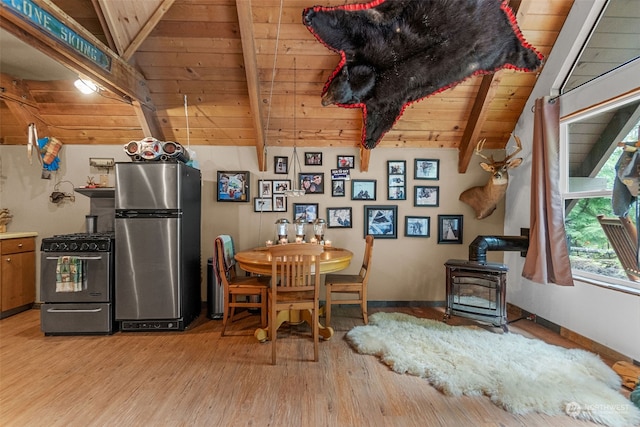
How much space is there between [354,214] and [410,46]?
2.09m

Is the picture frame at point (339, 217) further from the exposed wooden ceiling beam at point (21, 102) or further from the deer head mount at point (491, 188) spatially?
the exposed wooden ceiling beam at point (21, 102)

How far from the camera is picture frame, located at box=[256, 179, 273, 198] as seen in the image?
13.1ft

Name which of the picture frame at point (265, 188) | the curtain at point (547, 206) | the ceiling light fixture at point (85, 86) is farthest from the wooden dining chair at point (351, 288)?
the ceiling light fixture at point (85, 86)

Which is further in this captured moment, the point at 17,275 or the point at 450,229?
the point at 450,229

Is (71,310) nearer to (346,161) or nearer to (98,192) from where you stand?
(98,192)

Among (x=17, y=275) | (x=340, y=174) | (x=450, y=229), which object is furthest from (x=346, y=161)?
(x=17, y=275)

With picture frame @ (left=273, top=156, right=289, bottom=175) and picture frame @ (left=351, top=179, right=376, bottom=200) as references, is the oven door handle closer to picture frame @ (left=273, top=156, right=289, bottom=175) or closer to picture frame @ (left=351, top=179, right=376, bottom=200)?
picture frame @ (left=273, top=156, right=289, bottom=175)

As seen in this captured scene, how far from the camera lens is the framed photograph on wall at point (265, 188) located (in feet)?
13.1

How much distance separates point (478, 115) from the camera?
339 centimetres

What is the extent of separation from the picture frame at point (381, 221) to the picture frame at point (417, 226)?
154 mm

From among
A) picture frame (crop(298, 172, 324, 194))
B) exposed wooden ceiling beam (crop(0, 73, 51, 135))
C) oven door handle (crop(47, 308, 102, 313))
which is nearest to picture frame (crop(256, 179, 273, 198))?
picture frame (crop(298, 172, 324, 194))

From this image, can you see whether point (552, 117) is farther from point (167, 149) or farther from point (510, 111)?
point (167, 149)

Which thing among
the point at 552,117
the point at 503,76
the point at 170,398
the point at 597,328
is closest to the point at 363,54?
the point at 503,76

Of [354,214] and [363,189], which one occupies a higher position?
[363,189]
